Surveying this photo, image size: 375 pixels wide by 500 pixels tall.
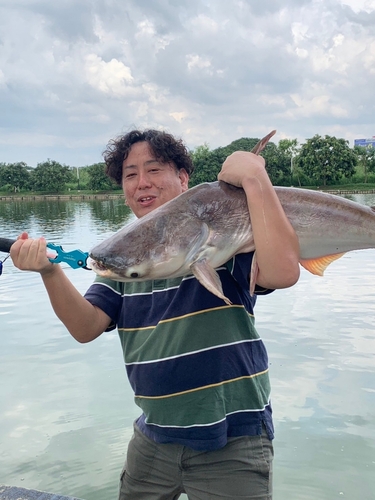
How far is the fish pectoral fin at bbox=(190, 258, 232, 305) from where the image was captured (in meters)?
1.61

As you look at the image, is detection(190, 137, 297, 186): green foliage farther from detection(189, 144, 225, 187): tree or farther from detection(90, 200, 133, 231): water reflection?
detection(90, 200, 133, 231): water reflection

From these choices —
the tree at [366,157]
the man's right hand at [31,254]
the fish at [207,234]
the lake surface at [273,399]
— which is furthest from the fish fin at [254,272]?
the tree at [366,157]

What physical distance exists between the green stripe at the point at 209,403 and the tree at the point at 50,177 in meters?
76.4

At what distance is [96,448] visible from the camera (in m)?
4.30

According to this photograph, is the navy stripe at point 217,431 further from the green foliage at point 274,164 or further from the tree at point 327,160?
the tree at point 327,160

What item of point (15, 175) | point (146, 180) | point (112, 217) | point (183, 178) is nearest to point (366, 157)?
point (112, 217)

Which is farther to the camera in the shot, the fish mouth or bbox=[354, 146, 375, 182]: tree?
bbox=[354, 146, 375, 182]: tree

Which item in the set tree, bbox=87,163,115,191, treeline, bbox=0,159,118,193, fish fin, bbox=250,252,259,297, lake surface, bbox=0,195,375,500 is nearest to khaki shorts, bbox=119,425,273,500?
fish fin, bbox=250,252,259,297

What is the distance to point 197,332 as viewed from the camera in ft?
6.43

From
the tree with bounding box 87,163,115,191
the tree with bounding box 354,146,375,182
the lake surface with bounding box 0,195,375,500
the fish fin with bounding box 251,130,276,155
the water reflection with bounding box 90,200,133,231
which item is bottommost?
the water reflection with bounding box 90,200,133,231

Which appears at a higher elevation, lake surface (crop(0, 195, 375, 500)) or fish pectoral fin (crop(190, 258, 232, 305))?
fish pectoral fin (crop(190, 258, 232, 305))

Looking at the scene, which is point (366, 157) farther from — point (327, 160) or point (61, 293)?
point (61, 293)

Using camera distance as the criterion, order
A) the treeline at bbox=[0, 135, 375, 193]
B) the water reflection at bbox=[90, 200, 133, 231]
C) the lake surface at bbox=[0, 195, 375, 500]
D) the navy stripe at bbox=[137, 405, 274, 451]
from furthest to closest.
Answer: the treeline at bbox=[0, 135, 375, 193]
the water reflection at bbox=[90, 200, 133, 231]
the lake surface at bbox=[0, 195, 375, 500]
the navy stripe at bbox=[137, 405, 274, 451]

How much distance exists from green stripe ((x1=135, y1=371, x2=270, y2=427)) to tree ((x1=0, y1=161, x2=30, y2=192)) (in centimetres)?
7918
